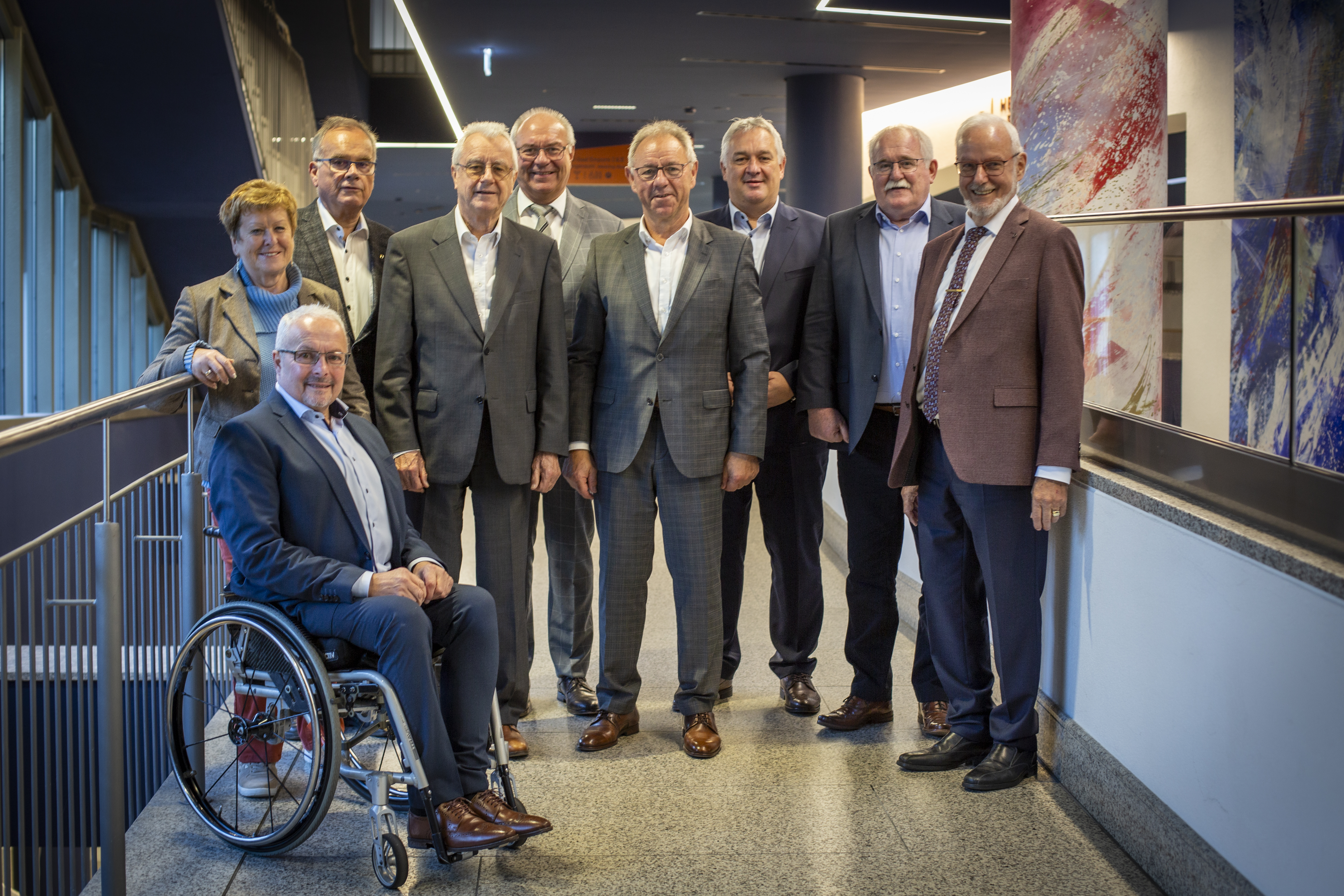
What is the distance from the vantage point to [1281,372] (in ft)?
6.86

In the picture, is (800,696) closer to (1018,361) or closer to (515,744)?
(515,744)

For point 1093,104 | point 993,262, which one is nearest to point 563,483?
point 993,262

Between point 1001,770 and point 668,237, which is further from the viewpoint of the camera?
point 668,237

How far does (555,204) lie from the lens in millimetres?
3660

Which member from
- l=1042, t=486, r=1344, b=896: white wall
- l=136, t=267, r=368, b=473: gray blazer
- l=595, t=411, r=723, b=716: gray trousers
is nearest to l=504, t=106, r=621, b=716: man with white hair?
l=595, t=411, r=723, b=716: gray trousers

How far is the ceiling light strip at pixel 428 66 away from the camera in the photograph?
28.5ft

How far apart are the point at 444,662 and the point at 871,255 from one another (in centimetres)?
173

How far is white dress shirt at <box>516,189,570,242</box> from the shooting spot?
365 cm

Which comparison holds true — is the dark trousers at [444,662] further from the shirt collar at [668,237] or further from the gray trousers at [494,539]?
the shirt collar at [668,237]

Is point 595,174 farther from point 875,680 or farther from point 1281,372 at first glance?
point 1281,372

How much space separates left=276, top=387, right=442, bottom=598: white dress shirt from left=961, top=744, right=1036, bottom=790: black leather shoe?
1.52 meters

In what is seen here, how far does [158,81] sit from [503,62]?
3.41 m

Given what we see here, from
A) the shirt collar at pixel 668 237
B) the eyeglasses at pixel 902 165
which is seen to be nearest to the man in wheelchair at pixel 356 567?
the shirt collar at pixel 668 237

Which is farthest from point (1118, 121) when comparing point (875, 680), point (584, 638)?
point (584, 638)
